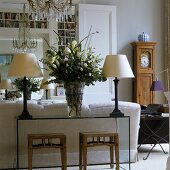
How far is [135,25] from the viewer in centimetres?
817

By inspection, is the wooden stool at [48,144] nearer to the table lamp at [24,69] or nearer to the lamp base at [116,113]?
the table lamp at [24,69]

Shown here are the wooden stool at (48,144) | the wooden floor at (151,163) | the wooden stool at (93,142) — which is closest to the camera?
Answer: the wooden stool at (48,144)

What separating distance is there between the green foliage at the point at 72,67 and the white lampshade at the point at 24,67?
7.1 inches

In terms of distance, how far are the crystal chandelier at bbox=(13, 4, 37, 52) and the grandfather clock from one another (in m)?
2.29

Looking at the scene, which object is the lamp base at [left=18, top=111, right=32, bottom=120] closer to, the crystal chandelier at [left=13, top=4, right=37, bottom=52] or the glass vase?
the glass vase

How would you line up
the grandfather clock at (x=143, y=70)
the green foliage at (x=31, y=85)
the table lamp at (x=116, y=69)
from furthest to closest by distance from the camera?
the grandfather clock at (x=143, y=70) → the green foliage at (x=31, y=85) → the table lamp at (x=116, y=69)

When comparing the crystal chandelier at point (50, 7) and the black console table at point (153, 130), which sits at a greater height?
the crystal chandelier at point (50, 7)

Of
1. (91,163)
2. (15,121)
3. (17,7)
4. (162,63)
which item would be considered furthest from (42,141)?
(162,63)

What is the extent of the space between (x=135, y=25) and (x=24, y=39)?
2664mm

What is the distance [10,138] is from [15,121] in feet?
0.74

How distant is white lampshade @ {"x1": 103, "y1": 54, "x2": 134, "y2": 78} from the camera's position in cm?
449

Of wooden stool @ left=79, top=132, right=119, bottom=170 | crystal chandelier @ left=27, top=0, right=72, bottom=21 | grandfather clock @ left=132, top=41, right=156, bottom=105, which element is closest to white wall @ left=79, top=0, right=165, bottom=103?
grandfather clock @ left=132, top=41, right=156, bottom=105

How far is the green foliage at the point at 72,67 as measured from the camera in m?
4.50

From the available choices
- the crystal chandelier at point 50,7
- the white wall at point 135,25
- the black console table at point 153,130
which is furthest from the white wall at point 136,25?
the crystal chandelier at point 50,7
